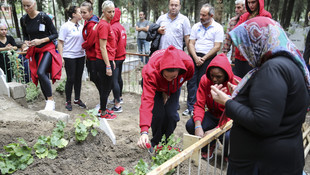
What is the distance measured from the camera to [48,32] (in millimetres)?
4387

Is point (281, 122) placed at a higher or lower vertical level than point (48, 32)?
lower

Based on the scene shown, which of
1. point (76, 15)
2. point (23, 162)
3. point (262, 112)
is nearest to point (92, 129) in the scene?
point (23, 162)

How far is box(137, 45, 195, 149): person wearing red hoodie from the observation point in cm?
240

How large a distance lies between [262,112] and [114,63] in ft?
11.6

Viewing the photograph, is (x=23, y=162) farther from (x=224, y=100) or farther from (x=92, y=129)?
(x=224, y=100)

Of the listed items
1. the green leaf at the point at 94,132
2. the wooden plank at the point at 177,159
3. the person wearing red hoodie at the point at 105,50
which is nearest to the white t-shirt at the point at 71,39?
the person wearing red hoodie at the point at 105,50

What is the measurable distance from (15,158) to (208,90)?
7.35 ft

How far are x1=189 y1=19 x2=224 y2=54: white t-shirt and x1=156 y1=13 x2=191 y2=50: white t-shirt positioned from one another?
187mm

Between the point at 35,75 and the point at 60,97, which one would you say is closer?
the point at 35,75

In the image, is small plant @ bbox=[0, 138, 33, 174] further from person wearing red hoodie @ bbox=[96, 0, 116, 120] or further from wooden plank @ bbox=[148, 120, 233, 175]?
person wearing red hoodie @ bbox=[96, 0, 116, 120]

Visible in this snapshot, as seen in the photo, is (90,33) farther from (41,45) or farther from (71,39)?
(41,45)

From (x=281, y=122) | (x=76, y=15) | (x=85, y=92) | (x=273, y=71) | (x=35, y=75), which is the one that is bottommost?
(x=85, y=92)

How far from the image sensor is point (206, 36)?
464 cm

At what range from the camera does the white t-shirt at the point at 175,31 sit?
475 cm
